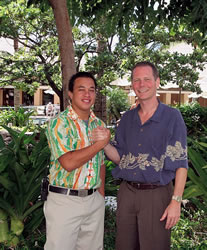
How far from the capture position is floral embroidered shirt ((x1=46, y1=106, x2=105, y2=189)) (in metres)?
2.31

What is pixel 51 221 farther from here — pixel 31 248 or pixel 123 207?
pixel 31 248

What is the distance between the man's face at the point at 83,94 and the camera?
7.95 ft

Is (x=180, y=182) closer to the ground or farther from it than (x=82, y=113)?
closer to the ground

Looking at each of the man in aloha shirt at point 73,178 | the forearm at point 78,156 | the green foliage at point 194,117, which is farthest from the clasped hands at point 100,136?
the green foliage at point 194,117

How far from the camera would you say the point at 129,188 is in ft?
8.03

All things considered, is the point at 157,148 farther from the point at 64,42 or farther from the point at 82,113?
the point at 64,42

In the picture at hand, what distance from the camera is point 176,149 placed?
2332 millimetres

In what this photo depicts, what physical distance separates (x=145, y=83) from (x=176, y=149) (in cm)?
50

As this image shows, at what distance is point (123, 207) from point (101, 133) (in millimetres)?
601

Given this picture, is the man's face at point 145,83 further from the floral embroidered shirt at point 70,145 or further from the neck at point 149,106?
the floral embroidered shirt at point 70,145

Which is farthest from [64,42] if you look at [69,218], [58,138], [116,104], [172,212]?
[116,104]

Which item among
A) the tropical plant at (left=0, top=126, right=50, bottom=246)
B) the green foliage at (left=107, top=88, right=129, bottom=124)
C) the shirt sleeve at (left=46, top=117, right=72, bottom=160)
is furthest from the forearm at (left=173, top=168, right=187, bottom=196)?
the green foliage at (left=107, top=88, right=129, bottom=124)

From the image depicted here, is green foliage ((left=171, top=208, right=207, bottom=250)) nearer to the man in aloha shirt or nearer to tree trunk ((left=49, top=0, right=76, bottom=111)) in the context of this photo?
the man in aloha shirt

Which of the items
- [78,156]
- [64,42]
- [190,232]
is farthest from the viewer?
[64,42]
